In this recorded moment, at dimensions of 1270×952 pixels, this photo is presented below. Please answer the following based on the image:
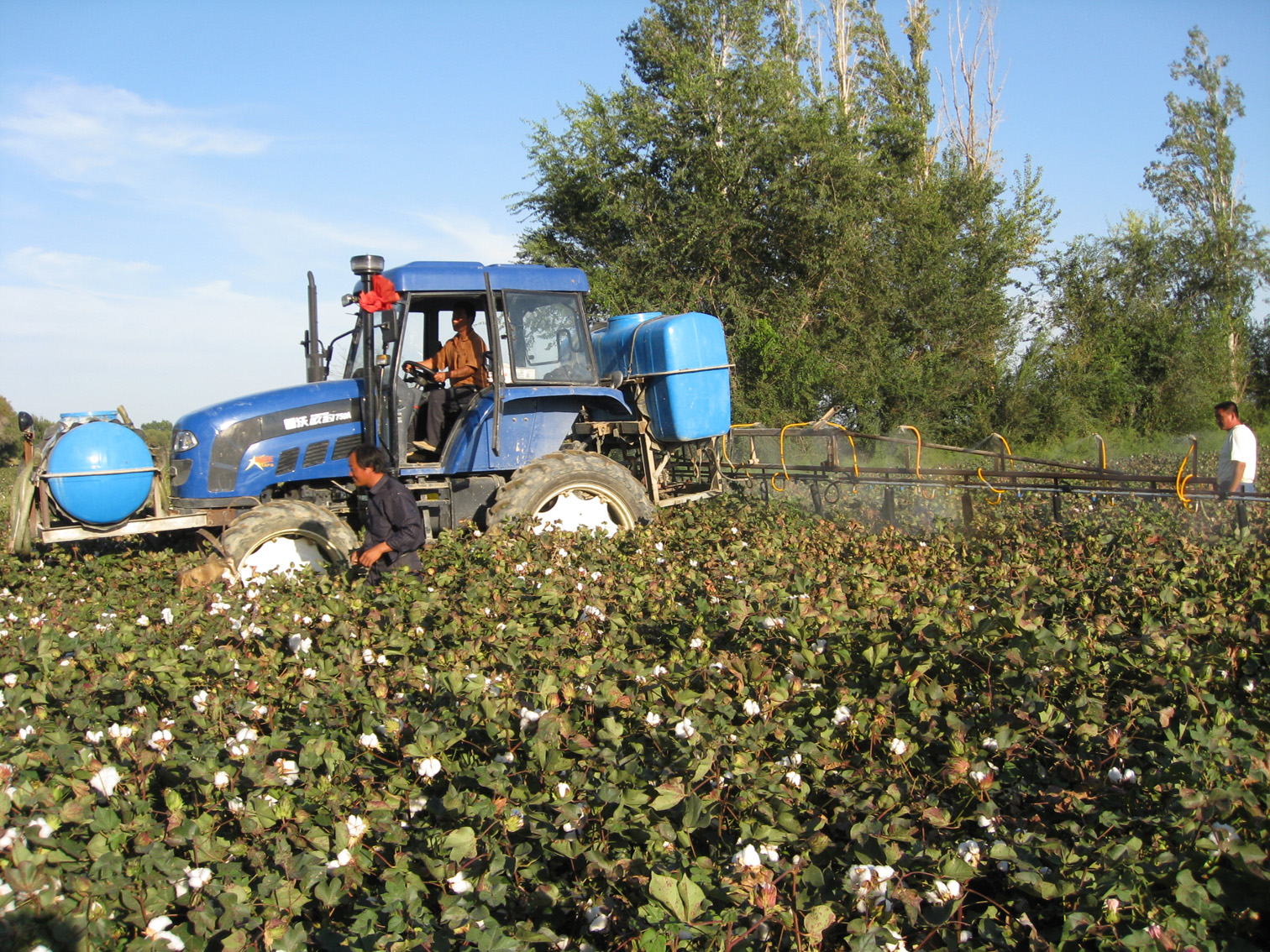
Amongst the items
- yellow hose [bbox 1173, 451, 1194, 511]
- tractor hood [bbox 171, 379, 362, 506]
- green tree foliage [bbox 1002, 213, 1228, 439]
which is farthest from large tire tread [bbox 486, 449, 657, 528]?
green tree foliage [bbox 1002, 213, 1228, 439]

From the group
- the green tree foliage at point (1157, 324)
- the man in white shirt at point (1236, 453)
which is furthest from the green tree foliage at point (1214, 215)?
the man in white shirt at point (1236, 453)

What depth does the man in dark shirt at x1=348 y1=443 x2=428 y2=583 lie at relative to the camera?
5.93 m

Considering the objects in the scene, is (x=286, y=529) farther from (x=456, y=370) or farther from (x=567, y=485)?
(x=567, y=485)

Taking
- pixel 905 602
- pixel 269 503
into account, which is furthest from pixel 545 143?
pixel 905 602

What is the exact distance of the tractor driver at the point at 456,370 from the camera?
7551mm

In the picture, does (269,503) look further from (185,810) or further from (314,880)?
(314,880)

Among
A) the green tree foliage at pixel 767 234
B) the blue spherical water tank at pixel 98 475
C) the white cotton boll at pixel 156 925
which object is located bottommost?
the white cotton boll at pixel 156 925

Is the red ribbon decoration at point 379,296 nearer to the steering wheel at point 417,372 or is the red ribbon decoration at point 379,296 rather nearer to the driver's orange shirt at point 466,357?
the steering wheel at point 417,372

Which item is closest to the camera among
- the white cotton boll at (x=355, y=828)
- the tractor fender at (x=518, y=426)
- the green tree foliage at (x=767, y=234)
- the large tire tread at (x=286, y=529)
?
the white cotton boll at (x=355, y=828)

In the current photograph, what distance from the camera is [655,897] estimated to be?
7.33 ft

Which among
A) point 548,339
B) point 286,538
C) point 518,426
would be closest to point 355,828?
point 286,538

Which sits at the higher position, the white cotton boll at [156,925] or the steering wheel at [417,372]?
the steering wheel at [417,372]

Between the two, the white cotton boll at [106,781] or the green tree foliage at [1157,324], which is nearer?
the white cotton boll at [106,781]

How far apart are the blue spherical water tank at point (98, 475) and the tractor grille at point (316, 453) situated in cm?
109
